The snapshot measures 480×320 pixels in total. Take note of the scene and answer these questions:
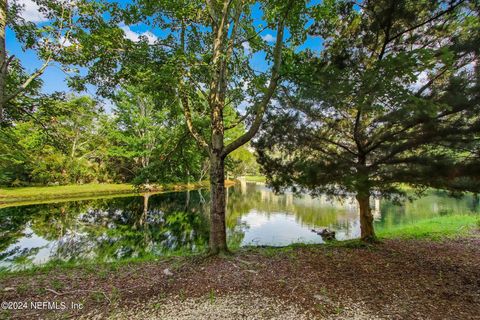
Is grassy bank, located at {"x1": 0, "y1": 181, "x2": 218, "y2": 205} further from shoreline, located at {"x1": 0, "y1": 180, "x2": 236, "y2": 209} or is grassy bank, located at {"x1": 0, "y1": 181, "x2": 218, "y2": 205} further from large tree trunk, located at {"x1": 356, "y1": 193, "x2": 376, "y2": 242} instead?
large tree trunk, located at {"x1": 356, "y1": 193, "x2": 376, "y2": 242}

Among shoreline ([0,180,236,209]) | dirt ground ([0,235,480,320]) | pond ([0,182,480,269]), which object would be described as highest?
shoreline ([0,180,236,209])

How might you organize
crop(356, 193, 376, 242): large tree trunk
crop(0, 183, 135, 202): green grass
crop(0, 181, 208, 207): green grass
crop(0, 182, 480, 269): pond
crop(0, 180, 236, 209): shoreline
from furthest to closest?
crop(0, 183, 135, 202): green grass
crop(0, 181, 208, 207): green grass
crop(0, 180, 236, 209): shoreline
crop(0, 182, 480, 269): pond
crop(356, 193, 376, 242): large tree trunk

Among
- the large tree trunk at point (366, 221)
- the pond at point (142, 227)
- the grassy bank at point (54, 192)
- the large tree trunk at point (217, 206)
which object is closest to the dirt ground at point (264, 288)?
the large tree trunk at point (217, 206)

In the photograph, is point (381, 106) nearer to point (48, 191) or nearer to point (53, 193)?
point (53, 193)

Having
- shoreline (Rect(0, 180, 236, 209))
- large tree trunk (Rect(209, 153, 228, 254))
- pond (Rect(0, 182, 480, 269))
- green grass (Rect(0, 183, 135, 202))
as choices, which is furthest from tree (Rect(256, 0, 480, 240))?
green grass (Rect(0, 183, 135, 202))

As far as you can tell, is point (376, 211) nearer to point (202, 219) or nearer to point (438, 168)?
point (202, 219)

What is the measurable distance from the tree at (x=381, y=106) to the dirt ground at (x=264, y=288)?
1579mm

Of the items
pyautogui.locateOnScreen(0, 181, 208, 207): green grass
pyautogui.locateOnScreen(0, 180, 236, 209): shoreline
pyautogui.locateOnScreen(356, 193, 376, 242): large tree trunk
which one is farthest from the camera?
pyautogui.locateOnScreen(0, 181, 208, 207): green grass

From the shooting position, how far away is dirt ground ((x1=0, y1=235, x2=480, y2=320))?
305cm

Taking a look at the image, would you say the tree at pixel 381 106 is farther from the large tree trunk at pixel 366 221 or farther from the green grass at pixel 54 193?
the green grass at pixel 54 193

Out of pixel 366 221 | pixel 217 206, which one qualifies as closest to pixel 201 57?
pixel 217 206

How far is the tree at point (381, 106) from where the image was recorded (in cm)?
353

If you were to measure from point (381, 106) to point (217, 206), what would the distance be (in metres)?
3.68

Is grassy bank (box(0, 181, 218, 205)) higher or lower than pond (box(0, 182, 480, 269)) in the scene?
higher
